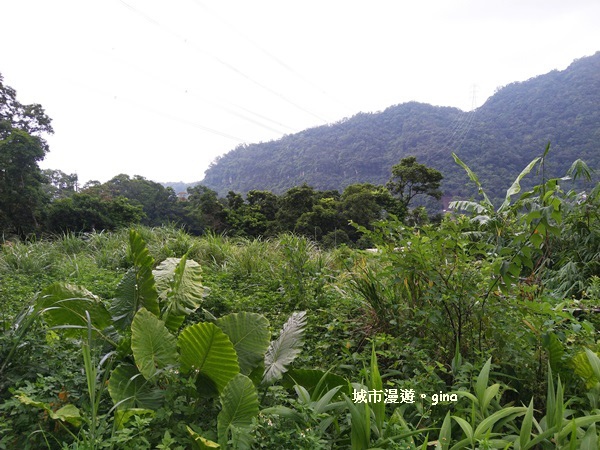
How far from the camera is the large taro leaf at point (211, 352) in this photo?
4.18ft

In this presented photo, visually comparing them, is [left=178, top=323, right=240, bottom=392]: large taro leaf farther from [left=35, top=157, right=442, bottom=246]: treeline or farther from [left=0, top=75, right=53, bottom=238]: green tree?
[left=0, top=75, right=53, bottom=238]: green tree

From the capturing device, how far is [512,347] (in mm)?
1601

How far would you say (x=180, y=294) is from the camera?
5.87ft

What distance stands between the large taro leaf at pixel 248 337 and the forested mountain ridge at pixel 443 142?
1679 cm

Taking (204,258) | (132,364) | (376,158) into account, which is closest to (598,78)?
(376,158)

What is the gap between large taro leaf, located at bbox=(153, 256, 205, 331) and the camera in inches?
68.8

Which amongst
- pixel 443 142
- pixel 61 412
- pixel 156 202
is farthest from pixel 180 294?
pixel 443 142

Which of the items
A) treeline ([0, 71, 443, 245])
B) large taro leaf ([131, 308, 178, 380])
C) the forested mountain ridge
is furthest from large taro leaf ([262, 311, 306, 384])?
the forested mountain ridge

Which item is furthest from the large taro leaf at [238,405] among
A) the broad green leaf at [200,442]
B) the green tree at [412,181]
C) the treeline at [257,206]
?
the green tree at [412,181]

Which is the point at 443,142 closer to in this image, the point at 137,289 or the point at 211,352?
the point at 137,289

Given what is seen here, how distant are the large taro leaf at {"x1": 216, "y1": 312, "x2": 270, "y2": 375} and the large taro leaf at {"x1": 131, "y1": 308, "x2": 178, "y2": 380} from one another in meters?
0.24

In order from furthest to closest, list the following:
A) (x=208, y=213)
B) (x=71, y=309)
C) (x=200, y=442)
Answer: (x=208, y=213) → (x=71, y=309) → (x=200, y=442)

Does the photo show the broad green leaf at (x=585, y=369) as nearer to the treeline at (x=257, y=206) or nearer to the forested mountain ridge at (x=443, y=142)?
the treeline at (x=257, y=206)

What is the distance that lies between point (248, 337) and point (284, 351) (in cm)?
19
